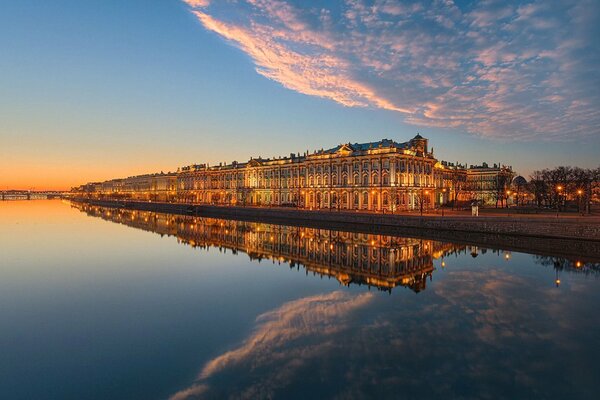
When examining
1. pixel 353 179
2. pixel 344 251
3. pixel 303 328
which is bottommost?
pixel 303 328

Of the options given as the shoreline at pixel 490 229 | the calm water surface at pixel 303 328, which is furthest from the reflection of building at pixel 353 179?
the calm water surface at pixel 303 328

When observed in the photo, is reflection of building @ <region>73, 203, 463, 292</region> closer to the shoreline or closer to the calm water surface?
the calm water surface

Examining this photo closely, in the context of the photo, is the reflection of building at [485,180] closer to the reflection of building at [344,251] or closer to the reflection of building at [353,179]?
the reflection of building at [353,179]

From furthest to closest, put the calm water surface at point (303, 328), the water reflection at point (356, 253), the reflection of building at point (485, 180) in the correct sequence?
1. the reflection of building at point (485, 180)
2. the water reflection at point (356, 253)
3. the calm water surface at point (303, 328)

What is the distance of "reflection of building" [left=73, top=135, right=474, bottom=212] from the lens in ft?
265

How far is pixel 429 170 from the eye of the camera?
3583 inches

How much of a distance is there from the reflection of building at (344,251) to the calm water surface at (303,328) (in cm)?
39

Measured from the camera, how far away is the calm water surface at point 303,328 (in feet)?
40.6

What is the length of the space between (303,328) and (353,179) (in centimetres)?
7140

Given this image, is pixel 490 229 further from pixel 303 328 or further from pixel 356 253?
pixel 303 328

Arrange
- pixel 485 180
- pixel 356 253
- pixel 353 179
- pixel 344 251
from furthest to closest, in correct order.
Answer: pixel 485 180 → pixel 353 179 → pixel 344 251 → pixel 356 253

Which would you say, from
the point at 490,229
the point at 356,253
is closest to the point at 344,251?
the point at 356,253

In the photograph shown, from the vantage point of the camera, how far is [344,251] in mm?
39469

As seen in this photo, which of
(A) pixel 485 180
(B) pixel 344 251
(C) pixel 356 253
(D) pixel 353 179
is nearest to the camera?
(C) pixel 356 253
